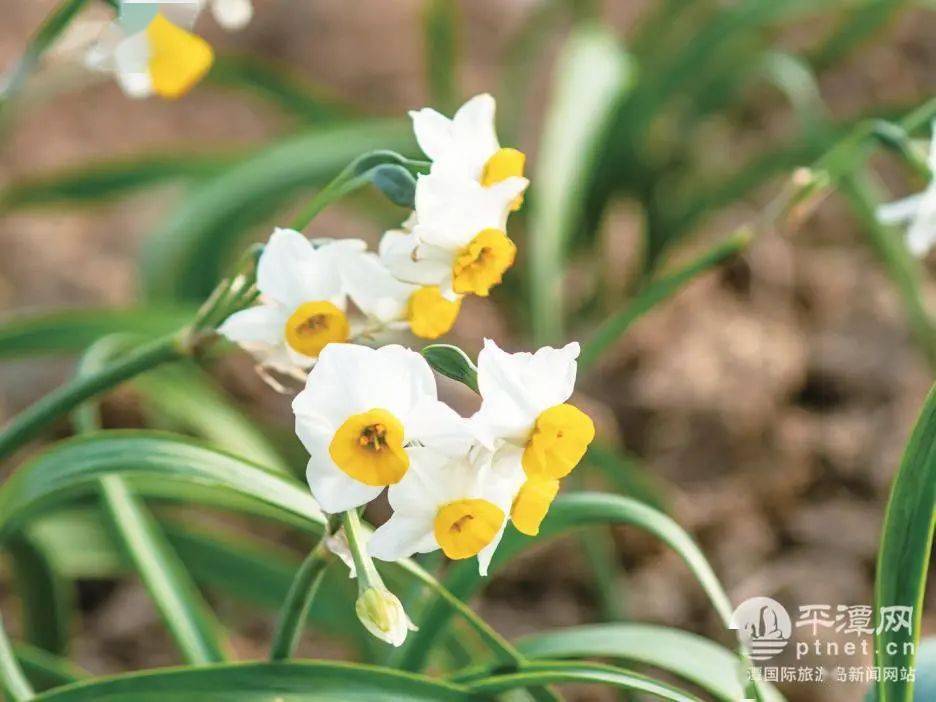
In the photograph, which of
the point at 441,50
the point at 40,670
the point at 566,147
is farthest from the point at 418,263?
the point at 441,50

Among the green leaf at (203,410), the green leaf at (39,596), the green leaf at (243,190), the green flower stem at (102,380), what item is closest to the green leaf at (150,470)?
the green flower stem at (102,380)

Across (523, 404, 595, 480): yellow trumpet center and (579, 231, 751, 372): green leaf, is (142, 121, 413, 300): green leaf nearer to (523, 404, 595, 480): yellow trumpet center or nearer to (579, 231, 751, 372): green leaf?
(579, 231, 751, 372): green leaf

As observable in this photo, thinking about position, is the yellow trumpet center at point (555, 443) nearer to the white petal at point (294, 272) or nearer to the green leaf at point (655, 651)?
the white petal at point (294, 272)

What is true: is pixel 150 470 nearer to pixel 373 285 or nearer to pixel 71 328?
pixel 373 285

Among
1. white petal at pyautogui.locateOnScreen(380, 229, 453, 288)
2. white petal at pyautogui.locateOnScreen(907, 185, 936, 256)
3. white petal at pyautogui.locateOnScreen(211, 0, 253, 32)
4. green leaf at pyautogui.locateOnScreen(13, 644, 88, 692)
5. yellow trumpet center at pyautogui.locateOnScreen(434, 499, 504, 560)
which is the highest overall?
white petal at pyautogui.locateOnScreen(211, 0, 253, 32)

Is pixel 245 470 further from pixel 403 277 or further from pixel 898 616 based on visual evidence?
pixel 898 616

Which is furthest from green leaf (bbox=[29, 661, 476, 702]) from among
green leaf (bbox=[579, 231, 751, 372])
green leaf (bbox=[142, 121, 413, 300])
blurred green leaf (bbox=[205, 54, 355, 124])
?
blurred green leaf (bbox=[205, 54, 355, 124])

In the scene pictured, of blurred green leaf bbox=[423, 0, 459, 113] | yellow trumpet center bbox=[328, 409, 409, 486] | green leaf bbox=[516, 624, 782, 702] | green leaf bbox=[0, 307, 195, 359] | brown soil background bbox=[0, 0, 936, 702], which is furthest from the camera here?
blurred green leaf bbox=[423, 0, 459, 113]
